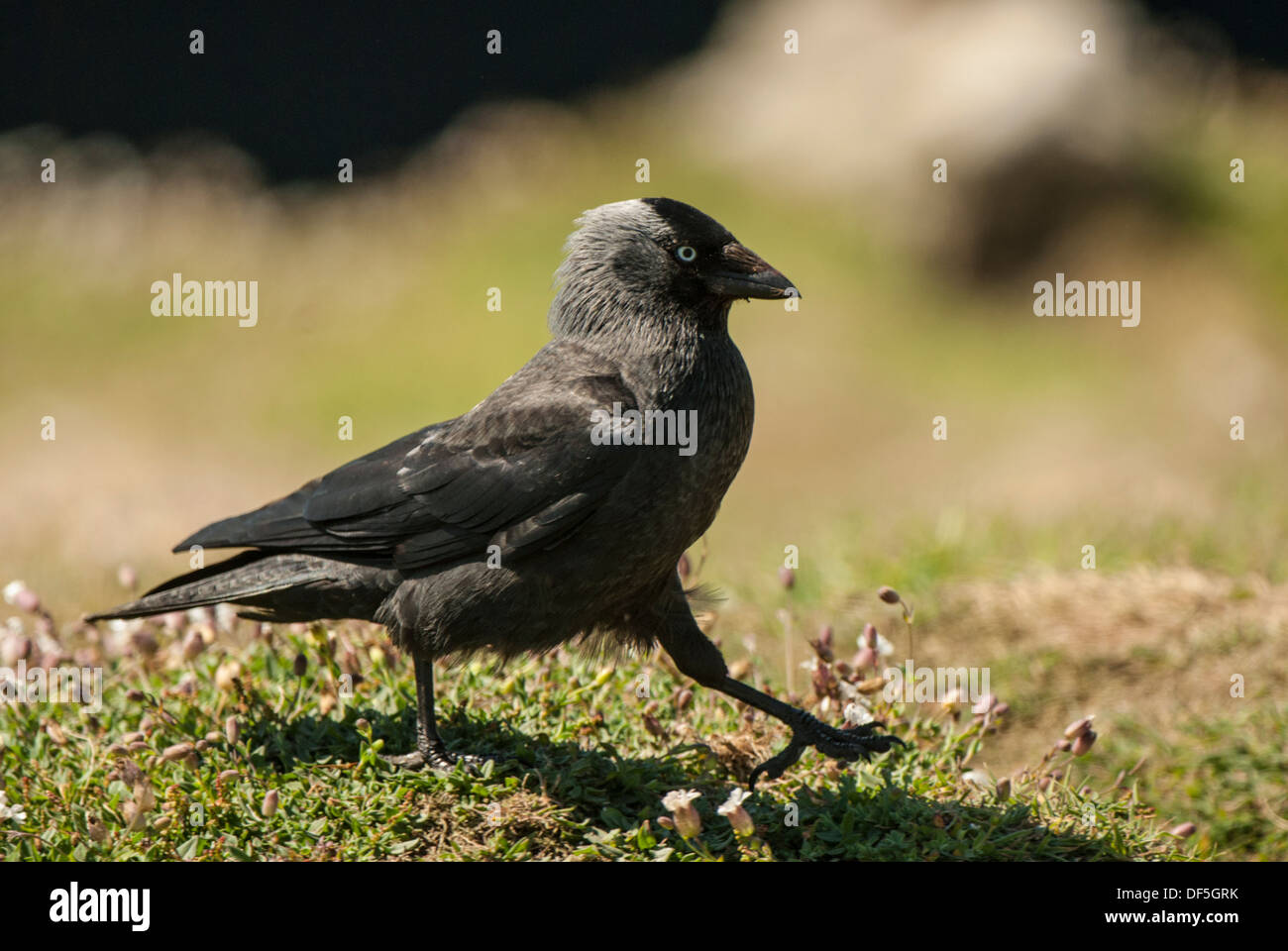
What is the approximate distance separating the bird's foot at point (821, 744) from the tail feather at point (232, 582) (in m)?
1.40

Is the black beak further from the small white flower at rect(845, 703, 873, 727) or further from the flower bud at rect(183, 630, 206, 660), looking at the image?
the flower bud at rect(183, 630, 206, 660)

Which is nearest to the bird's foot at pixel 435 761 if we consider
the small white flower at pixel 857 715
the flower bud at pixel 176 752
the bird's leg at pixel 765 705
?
the flower bud at pixel 176 752

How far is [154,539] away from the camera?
284 inches

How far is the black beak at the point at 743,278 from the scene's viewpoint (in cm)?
346

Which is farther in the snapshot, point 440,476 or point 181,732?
point 181,732

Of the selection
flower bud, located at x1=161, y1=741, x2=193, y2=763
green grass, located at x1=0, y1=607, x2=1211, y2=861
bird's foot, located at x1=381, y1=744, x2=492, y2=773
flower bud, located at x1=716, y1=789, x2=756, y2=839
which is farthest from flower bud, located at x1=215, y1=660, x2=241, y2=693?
flower bud, located at x1=716, y1=789, x2=756, y2=839

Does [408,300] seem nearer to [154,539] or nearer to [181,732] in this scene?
[154,539]

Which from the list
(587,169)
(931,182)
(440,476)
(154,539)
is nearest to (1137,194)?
(931,182)

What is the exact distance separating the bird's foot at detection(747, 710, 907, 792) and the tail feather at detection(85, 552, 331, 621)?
1397 millimetres

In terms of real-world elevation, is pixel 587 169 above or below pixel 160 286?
above

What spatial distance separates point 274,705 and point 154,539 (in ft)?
11.6
